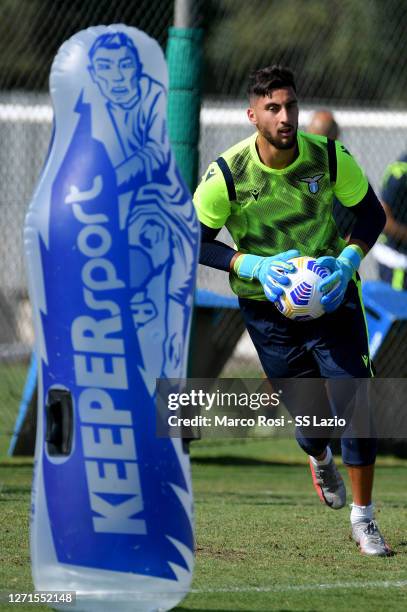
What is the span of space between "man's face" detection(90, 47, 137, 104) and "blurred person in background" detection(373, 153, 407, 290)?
667 centimetres

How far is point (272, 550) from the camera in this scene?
→ 6.22m

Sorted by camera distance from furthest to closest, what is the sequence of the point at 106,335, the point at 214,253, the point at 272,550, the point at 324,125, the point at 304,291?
the point at 324,125, the point at 214,253, the point at 272,550, the point at 304,291, the point at 106,335

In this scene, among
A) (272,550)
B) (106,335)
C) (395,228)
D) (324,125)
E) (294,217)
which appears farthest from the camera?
(395,228)

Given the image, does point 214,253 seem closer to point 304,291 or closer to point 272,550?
point 304,291

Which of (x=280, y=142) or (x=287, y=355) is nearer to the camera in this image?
A: (x=280, y=142)

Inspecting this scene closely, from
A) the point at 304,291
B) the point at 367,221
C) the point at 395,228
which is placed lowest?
the point at 395,228

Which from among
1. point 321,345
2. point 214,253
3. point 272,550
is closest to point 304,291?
point 321,345

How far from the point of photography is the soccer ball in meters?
6.10

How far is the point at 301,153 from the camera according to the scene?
646 cm

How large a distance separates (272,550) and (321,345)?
41.0 inches

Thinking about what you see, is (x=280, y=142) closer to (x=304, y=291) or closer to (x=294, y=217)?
(x=294, y=217)

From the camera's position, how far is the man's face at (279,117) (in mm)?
6281

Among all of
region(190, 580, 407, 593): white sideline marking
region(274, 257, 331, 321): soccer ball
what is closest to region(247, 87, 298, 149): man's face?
region(274, 257, 331, 321): soccer ball

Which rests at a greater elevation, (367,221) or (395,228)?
(367,221)
